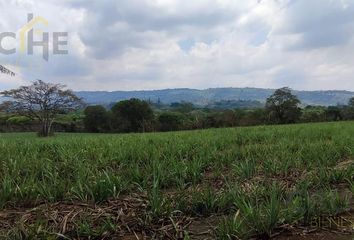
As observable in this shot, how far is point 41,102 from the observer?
2482 inches

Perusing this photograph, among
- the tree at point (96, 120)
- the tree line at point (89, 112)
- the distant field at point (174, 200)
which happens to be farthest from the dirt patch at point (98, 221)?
the tree at point (96, 120)

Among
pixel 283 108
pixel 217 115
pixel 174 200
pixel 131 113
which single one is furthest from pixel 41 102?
pixel 174 200

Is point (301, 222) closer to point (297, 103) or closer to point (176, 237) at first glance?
point (176, 237)

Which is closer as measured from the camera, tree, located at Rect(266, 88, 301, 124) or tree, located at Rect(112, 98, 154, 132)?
tree, located at Rect(266, 88, 301, 124)

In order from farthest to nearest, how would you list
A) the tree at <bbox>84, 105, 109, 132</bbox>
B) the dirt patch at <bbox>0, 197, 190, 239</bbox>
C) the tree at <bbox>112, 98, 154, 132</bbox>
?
the tree at <bbox>112, 98, 154, 132</bbox>
the tree at <bbox>84, 105, 109, 132</bbox>
the dirt patch at <bbox>0, 197, 190, 239</bbox>

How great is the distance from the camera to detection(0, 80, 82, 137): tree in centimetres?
6176

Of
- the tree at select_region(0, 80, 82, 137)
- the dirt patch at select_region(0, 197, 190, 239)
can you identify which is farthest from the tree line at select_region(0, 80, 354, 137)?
the dirt patch at select_region(0, 197, 190, 239)

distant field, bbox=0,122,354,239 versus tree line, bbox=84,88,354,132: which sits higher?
distant field, bbox=0,122,354,239

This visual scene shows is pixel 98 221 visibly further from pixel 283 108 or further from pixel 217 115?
pixel 283 108

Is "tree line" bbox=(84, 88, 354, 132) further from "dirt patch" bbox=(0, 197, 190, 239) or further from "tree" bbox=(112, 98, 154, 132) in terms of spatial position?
"dirt patch" bbox=(0, 197, 190, 239)

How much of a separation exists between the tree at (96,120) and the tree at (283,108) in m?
23.8

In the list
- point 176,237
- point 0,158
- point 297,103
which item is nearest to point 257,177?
point 176,237

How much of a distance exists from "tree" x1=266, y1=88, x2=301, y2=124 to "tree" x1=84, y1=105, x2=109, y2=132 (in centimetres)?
2382

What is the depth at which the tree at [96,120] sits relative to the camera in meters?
63.4
